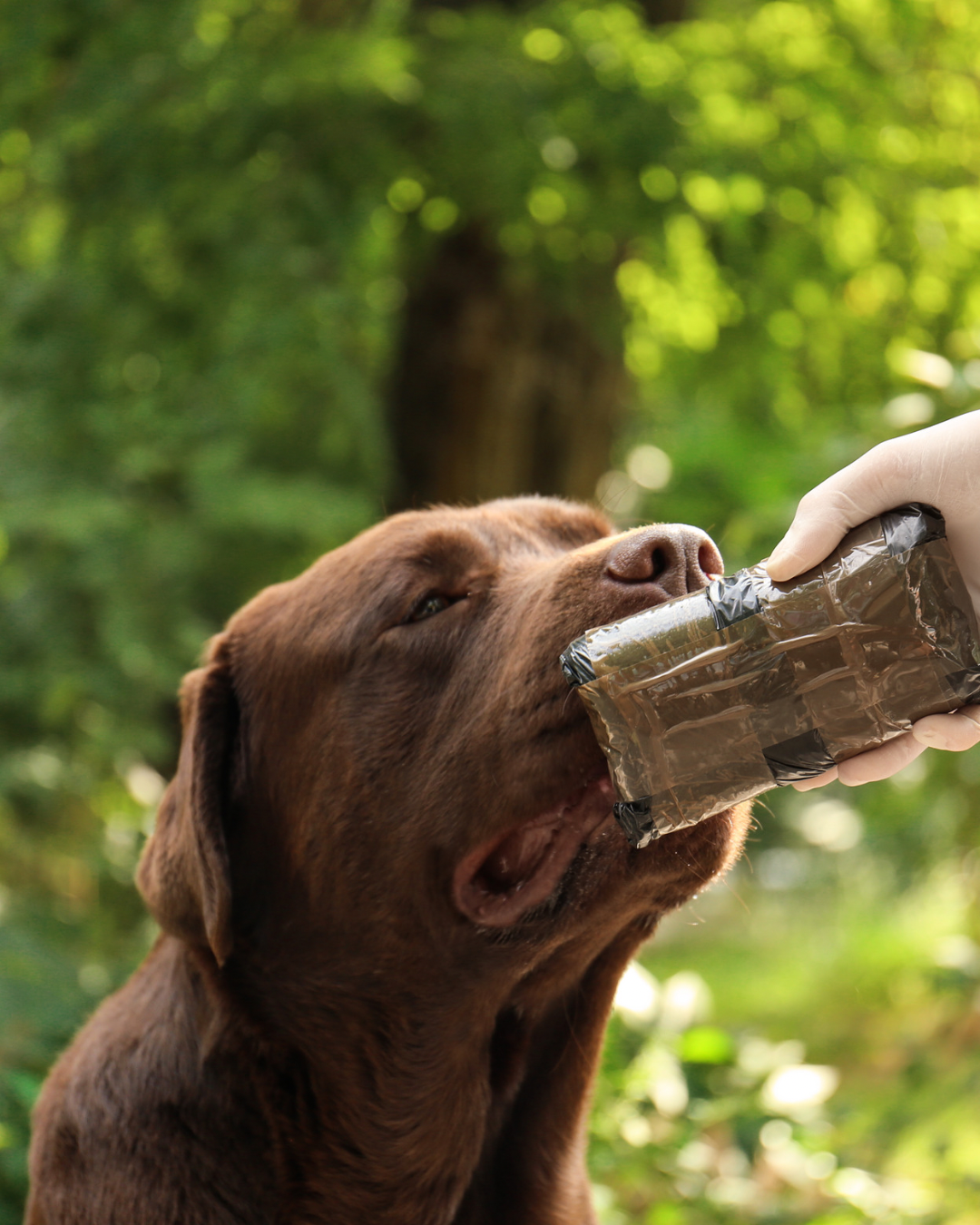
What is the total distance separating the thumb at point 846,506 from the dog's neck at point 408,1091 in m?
0.90

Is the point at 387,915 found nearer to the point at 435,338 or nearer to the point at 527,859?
the point at 527,859

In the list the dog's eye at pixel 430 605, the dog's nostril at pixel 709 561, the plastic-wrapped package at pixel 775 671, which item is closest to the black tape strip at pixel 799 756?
the plastic-wrapped package at pixel 775 671

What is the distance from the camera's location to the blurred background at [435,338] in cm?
391

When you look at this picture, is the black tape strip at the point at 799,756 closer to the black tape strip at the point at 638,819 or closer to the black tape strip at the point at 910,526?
the black tape strip at the point at 638,819

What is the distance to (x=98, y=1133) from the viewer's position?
7.39 feet

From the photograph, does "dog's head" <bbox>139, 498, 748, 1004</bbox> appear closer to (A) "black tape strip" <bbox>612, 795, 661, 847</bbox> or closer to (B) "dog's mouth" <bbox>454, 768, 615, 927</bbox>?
(B) "dog's mouth" <bbox>454, 768, 615, 927</bbox>

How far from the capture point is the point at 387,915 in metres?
2.32

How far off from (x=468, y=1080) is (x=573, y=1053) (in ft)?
0.78

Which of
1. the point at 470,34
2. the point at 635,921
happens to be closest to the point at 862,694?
the point at 635,921

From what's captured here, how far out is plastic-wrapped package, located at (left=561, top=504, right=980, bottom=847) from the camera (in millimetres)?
1746

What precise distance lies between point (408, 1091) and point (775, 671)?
118 centimetres

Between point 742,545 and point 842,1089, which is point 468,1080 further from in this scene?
point 842,1089

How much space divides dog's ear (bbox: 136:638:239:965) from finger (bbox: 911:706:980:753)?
1292 mm

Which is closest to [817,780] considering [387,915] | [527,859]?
[527,859]
